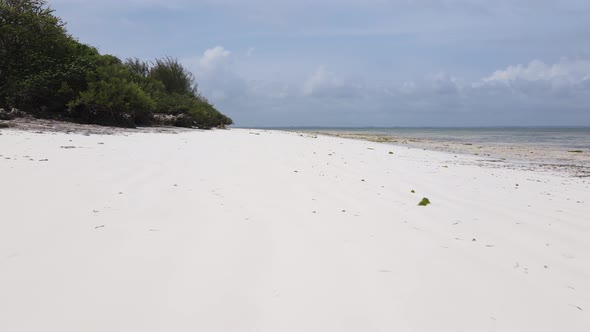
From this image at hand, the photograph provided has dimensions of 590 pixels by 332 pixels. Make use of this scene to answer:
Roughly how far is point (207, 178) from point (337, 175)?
1858mm

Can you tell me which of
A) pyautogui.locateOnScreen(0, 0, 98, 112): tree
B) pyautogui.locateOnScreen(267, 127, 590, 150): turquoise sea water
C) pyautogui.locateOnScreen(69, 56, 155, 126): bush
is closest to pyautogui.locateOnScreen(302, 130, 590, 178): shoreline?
pyautogui.locateOnScreen(267, 127, 590, 150): turquoise sea water

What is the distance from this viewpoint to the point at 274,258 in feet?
6.79

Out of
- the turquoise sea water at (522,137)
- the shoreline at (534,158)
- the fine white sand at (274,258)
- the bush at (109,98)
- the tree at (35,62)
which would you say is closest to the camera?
the fine white sand at (274,258)

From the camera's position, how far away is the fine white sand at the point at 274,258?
1.50 metres

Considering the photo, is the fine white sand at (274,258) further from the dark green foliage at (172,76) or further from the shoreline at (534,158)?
the dark green foliage at (172,76)

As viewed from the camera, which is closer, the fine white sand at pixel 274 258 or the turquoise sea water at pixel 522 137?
the fine white sand at pixel 274 258

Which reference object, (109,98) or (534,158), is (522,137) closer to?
(534,158)

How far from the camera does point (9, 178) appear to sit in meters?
3.46

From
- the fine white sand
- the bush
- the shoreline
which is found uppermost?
the bush

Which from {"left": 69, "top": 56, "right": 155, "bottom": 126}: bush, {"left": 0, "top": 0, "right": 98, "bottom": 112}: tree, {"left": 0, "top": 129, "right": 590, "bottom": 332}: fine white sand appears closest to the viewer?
{"left": 0, "top": 129, "right": 590, "bottom": 332}: fine white sand

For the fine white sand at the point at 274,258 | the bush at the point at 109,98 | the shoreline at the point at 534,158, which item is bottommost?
the shoreline at the point at 534,158

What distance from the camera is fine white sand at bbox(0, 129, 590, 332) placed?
4.91 feet

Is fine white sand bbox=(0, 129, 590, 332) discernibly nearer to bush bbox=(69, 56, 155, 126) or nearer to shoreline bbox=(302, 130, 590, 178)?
shoreline bbox=(302, 130, 590, 178)

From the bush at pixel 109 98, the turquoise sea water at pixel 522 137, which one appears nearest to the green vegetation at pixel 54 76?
the bush at pixel 109 98
